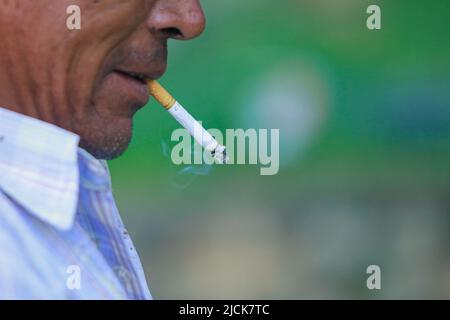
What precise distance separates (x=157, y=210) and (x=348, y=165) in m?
0.55

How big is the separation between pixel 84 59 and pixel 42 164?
294mm

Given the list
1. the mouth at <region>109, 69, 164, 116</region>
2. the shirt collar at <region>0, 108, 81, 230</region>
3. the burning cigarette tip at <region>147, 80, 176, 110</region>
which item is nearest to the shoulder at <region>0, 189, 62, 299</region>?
the shirt collar at <region>0, 108, 81, 230</region>

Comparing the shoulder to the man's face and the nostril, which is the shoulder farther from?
the nostril

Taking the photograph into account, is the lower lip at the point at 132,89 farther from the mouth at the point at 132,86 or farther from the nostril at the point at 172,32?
the nostril at the point at 172,32

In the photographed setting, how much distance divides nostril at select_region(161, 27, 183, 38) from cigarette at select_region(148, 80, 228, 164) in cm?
13

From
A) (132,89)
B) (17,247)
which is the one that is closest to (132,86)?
(132,89)

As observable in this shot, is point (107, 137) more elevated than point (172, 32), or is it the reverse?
point (172, 32)

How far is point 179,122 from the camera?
112 inches

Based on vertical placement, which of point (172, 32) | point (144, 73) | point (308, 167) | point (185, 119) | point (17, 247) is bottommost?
point (17, 247)

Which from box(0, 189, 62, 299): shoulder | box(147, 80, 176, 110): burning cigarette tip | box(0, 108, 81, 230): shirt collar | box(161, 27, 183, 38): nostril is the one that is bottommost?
box(0, 189, 62, 299): shoulder

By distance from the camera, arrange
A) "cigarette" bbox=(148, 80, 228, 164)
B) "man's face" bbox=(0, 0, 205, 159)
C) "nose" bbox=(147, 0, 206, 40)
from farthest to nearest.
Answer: "cigarette" bbox=(148, 80, 228, 164) < "nose" bbox=(147, 0, 206, 40) < "man's face" bbox=(0, 0, 205, 159)

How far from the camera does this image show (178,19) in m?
2.77

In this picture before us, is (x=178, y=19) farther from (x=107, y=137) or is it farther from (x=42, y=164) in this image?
(x=42, y=164)

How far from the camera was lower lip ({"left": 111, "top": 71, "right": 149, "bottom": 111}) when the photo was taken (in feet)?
8.82
